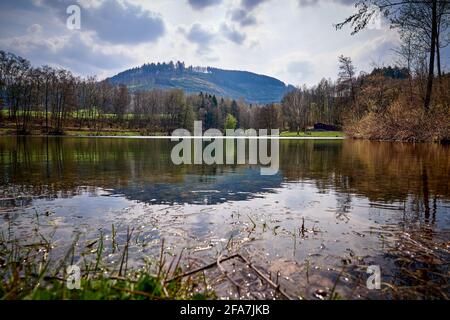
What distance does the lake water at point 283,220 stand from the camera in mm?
3799

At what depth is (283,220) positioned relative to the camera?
6.15 metres

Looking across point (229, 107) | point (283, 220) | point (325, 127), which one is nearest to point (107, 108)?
point (229, 107)

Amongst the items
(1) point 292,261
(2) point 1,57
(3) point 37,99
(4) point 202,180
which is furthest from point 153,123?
(1) point 292,261

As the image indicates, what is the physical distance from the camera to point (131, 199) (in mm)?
8008

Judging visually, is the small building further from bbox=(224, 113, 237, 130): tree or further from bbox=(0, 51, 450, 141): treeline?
bbox=(224, 113, 237, 130): tree

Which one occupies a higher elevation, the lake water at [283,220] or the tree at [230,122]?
the tree at [230,122]

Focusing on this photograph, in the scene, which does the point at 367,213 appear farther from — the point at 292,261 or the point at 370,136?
the point at 370,136

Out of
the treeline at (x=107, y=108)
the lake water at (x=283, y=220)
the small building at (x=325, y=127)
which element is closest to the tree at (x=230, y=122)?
the treeline at (x=107, y=108)

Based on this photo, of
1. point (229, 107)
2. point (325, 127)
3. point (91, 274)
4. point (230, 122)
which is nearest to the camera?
point (91, 274)

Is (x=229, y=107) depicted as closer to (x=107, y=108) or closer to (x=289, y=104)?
(x=289, y=104)

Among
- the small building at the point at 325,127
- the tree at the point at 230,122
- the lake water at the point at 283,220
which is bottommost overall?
the lake water at the point at 283,220

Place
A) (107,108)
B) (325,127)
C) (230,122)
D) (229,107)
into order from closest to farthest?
(325,127) < (107,108) < (230,122) < (229,107)

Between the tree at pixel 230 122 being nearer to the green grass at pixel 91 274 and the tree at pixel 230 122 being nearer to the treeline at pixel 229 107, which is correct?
the treeline at pixel 229 107
